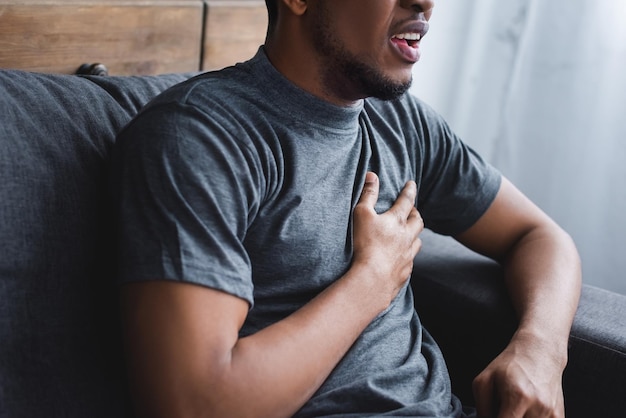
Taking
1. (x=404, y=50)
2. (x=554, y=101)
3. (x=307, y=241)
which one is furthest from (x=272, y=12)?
(x=554, y=101)

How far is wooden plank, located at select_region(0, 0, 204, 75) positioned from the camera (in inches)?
53.2

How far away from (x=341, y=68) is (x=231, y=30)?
62cm

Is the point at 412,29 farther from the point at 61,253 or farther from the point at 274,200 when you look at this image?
the point at 61,253

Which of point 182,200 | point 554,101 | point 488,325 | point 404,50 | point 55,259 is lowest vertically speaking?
point 488,325

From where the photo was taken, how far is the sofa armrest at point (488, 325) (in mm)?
1275

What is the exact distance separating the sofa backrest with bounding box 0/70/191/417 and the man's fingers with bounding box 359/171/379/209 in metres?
0.35

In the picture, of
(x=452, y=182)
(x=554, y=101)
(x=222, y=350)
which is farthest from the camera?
(x=554, y=101)

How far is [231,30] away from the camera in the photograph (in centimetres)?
172

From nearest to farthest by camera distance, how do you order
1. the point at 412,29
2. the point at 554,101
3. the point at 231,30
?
the point at 412,29, the point at 231,30, the point at 554,101

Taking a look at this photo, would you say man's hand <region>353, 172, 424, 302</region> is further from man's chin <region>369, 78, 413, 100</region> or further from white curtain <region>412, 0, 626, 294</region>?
white curtain <region>412, 0, 626, 294</region>

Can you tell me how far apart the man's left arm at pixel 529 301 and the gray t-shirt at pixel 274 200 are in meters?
0.09

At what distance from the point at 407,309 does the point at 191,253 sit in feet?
1.57

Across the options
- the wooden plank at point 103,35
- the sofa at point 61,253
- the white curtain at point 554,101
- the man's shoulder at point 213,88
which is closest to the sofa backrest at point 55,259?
the sofa at point 61,253

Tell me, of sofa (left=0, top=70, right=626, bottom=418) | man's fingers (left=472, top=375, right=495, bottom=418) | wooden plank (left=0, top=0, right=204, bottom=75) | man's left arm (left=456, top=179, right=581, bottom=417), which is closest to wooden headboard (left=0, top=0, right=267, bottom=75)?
wooden plank (left=0, top=0, right=204, bottom=75)
